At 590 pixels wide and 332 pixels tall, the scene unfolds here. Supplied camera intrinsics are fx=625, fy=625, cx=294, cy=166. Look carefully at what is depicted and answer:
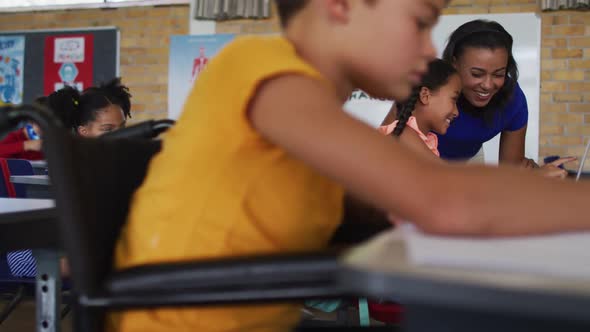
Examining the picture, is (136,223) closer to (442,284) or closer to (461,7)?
(442,284)

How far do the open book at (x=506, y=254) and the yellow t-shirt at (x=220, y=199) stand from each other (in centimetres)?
25

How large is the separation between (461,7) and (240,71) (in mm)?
4783

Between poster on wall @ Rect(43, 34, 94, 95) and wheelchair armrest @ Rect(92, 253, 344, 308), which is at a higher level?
poster on wall @ Rect(43, 34, 94, 95)

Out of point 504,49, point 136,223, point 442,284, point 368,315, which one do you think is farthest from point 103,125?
point 442,284

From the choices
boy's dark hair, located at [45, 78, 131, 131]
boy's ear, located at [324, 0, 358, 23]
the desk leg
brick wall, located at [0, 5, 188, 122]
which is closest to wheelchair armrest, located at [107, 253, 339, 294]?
boy's ear, located at [324, 0, 358, 23]

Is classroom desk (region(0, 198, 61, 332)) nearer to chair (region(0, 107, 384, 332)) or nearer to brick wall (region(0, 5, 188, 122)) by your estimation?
chair (region(0, 107, 384, 332))

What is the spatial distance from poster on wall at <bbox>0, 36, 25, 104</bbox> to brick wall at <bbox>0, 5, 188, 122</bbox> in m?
0.64

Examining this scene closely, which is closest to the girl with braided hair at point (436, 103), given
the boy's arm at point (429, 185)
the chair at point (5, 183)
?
the chair at point (5, 183)

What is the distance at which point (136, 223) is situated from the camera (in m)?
0.68

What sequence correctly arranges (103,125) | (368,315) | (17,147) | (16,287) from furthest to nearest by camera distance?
(17,147) < (103,125) < (16,287) < (368,315)

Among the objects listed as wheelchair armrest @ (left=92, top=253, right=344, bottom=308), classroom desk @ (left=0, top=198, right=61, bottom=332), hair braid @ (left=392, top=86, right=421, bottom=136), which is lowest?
classroom desk @ (left=0, top=198, right=61, bottom=332)

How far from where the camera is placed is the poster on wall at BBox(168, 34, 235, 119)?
17.5ft

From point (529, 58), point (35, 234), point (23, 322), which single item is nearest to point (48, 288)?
point (35, 234)

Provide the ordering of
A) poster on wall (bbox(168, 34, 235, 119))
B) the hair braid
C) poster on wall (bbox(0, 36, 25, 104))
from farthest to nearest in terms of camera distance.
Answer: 1. poster on wall (bbox(0, 36, 25, 104))
2. poster on wall (bbox(168, 34, 235, 119))
3. the hair braid
